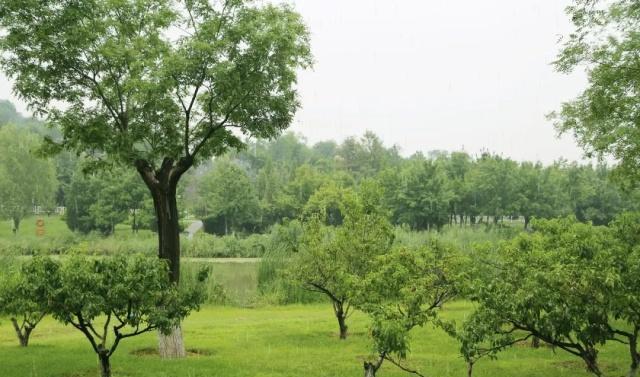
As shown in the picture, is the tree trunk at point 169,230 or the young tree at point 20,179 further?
the young tree at point 20,179

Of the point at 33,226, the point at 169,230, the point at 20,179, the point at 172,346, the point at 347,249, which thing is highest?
the point at 20,179

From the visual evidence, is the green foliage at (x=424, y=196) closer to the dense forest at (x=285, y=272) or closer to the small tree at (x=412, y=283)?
the dense forest at (x=285, y=272)

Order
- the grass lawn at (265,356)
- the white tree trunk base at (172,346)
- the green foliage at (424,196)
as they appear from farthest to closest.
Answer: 1. the green foliage at (424,196)
2. the white tree trunk base at (172,346)
3. the grass lawn at (265,356)

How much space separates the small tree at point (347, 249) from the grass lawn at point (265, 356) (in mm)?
1329

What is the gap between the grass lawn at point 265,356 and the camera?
1026 centimetres

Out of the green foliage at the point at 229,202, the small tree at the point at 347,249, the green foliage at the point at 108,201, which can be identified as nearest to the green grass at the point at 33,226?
the green foliage at the point at 108,201

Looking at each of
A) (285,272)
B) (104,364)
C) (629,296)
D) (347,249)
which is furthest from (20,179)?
(629,296)

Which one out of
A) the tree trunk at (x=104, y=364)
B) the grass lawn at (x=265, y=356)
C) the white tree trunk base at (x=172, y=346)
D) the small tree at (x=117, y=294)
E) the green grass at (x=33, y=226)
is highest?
the green grass at (x=33, y=226)

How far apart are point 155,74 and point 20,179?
50033 millimetres

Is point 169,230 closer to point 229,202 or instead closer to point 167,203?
point 167,203

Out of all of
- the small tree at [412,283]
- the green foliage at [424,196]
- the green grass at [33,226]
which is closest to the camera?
the small tree at [412,283]

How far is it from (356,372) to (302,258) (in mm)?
4802

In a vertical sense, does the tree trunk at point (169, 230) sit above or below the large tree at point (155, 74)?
below

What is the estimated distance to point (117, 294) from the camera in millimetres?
8008
